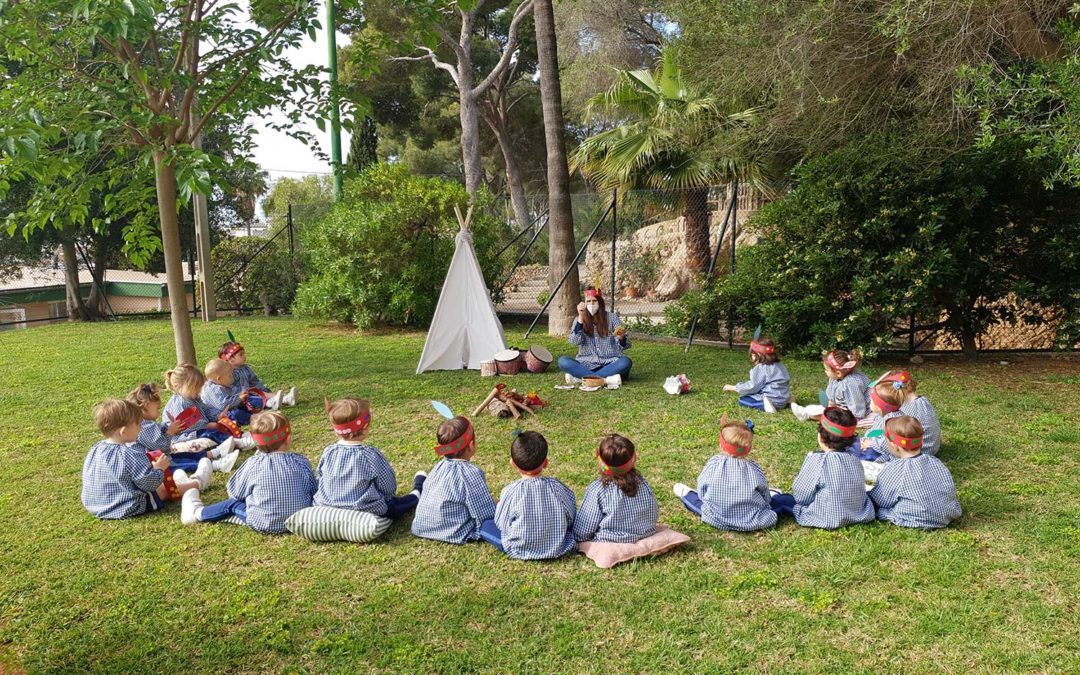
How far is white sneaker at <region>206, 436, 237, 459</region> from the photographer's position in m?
6.67

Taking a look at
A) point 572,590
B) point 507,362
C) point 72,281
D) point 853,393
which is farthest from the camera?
point 72,281

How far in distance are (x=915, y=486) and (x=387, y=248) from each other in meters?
10.8

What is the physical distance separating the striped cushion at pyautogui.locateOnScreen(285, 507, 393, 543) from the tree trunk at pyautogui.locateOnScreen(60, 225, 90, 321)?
15582 millimetres

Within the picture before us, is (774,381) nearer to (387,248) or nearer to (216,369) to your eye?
→ (216,369)

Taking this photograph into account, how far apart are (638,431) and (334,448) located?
10.2 feet

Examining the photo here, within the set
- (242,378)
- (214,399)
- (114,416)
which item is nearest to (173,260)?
(242,378)

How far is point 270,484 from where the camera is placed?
5098 mm

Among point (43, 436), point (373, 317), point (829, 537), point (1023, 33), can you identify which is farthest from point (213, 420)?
point (1023, 33)

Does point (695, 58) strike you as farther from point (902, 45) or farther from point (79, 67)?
point (79, 67)

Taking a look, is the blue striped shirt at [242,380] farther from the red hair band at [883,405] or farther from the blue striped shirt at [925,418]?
the blue striped shirt at [925,418]

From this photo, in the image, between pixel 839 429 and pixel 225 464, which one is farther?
pixel 225 464

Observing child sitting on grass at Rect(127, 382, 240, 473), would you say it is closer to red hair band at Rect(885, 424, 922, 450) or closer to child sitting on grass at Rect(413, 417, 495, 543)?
child sitting on grass at Rect(413, 417, 495, 543)

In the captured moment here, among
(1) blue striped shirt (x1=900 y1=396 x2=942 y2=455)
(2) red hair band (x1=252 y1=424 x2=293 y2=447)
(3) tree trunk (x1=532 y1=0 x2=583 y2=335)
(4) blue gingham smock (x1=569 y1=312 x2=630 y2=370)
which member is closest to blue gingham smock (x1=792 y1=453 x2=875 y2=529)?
(1) blue striped shirt (x1=900 y1=396 x2=942 y2=455)

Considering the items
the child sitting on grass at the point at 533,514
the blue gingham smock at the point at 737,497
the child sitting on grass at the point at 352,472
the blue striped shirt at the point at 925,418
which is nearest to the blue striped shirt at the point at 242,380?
the child sitting on grass at the point at 352,472
